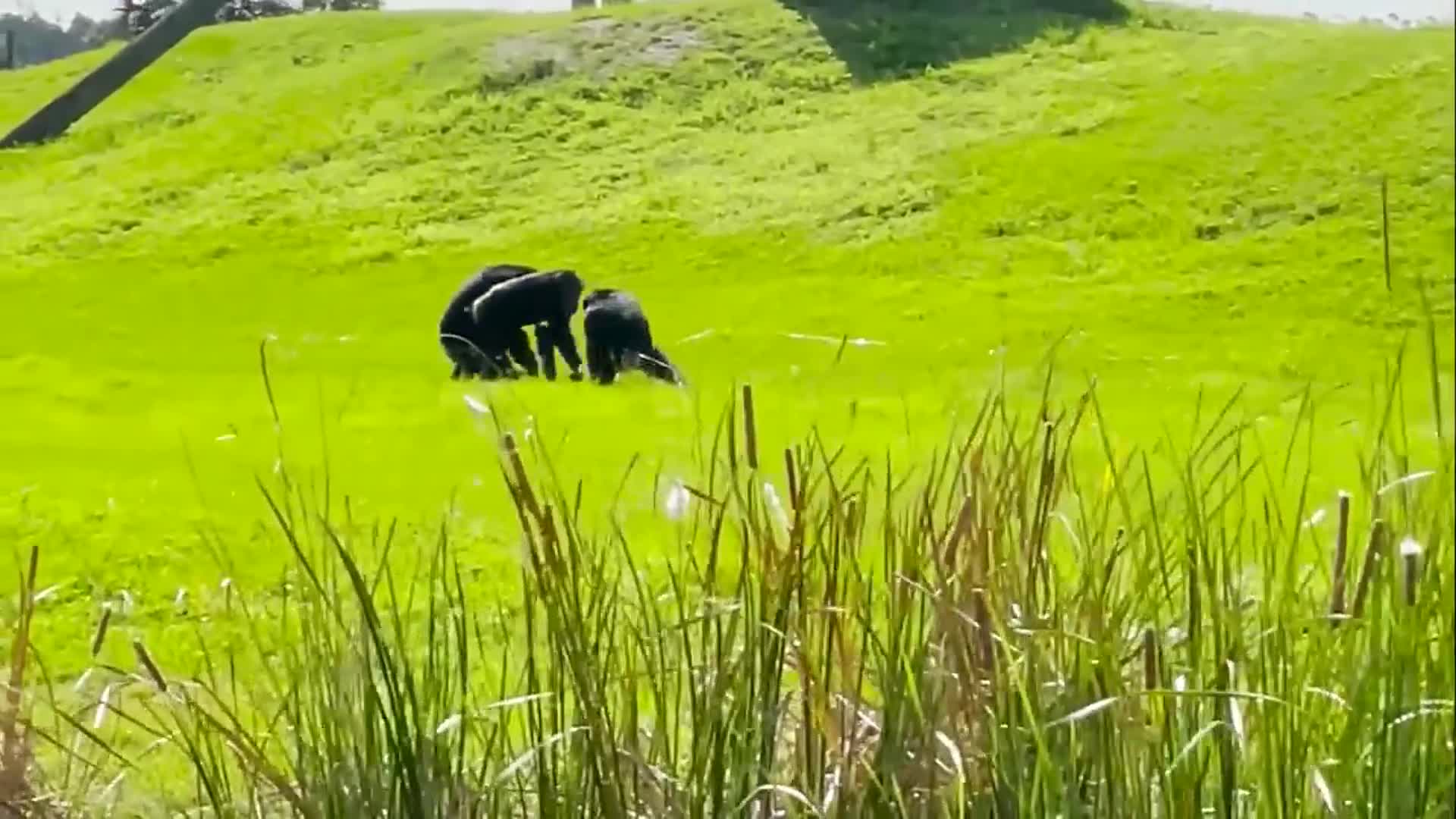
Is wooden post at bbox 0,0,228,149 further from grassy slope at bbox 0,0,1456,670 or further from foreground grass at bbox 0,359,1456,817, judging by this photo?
foreground grass at bbox 0,359,1456,817

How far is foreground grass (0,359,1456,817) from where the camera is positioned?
0.93 metres

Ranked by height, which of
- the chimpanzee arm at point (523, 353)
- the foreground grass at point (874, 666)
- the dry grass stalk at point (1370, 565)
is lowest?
the foreground grass at point (874, 666)

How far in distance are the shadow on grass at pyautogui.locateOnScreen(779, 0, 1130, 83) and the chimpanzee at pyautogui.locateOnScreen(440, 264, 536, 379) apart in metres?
0.31

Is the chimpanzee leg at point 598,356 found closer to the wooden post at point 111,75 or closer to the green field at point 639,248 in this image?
the green field at point 639,248

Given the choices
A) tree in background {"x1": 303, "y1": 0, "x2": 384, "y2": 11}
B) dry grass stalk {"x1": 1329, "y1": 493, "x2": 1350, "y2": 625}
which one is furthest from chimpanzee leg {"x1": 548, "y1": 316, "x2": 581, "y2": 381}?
dry grass stalk {"x1": 1329, "y1": 493, "x2": 1350, "y2": 625}

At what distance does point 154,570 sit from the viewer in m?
1.21

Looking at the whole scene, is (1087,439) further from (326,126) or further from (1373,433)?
→ (326,126)

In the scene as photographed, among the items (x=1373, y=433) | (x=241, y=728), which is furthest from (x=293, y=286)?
(x=1373, y=433)

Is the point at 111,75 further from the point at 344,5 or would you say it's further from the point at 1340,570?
the point at 1340,570

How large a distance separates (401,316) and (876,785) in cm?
52

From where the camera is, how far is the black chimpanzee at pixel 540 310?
1199 millimetres

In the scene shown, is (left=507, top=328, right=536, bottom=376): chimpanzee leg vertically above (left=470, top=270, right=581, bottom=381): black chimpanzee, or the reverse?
(left=470, top=270, right=581, bottom=381): black chimpanzee

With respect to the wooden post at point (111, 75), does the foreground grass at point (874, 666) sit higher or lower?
lower

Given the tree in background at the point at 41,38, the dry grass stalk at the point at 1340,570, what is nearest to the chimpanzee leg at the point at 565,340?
the tree in background at the point at 41,38
